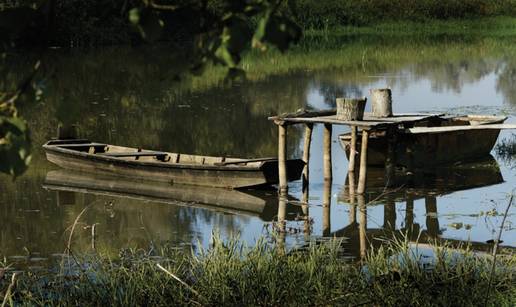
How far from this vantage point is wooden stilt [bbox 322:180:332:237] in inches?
499

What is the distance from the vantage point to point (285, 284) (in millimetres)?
7414

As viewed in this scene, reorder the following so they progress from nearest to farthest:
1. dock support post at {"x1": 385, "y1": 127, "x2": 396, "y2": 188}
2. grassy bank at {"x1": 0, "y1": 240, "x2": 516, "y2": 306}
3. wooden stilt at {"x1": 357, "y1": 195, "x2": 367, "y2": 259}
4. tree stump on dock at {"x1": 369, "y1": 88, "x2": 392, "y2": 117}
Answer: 1. grassy bank at {"x1": 0, "y1": 240, "x2": 516, "y2": 306}
2. wooden stilt at {"x1": 357, "y1": 195, "x2": 367, "y2": 259}
3. dock support post at {"x1": 385, "y1": 127, "x2": 396, "y2": 188}
4. tree stump on dock at {"x1": 369, "y1": 88, "x2": 392, "y2": 117}

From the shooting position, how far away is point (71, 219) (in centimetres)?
1357

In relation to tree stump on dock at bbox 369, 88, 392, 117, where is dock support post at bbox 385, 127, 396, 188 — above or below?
below

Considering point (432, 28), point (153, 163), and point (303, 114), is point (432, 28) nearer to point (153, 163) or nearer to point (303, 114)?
point (303, 114)

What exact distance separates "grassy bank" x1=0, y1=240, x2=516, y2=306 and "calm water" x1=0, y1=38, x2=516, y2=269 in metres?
0.49

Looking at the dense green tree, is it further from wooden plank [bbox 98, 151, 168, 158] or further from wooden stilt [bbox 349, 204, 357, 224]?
wooden plank [bbox 98, 151, 168, 158]

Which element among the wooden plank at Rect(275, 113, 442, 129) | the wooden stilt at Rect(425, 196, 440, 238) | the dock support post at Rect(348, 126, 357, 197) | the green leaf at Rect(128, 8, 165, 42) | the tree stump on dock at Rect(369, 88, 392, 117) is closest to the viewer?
the green leaf at Rect(128, 8, 165, 42)

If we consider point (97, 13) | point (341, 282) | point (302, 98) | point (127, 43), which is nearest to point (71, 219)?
point (341, 282)

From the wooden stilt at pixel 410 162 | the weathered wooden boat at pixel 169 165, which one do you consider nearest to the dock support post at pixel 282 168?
the weathered wooden boat at pixel 169 165

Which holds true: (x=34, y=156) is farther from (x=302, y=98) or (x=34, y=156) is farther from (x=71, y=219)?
(x=302, y=98)

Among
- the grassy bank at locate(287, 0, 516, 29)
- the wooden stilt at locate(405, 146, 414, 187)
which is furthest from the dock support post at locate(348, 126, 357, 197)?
the grassy bank at locate(287, 0, 516, 29)

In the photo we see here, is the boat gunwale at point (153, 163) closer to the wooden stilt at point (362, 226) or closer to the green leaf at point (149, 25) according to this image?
the wooden stilt at point (362, 226)

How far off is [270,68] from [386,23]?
78.0ft
